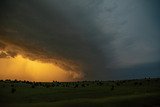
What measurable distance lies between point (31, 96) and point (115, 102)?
2015cm

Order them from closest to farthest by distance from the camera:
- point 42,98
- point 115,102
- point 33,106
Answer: point 33,106 → point 115,102 → point 42,98

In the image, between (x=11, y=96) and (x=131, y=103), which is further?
(x=11, y=96)

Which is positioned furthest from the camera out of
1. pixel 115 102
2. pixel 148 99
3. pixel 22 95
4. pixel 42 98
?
pixel 22 95

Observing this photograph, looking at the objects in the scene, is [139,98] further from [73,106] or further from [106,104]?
[73,106]

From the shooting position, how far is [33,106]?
39.8 m

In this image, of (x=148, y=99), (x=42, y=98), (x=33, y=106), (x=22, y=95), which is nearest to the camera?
(x=33, y=106)

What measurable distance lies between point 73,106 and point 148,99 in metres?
14.5

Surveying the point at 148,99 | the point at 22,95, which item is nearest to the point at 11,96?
the point at 22,95

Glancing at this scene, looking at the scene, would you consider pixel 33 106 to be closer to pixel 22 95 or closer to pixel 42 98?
pixel 42 98

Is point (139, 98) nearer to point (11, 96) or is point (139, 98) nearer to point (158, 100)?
point (158, 100)

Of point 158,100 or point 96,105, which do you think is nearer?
point 96,105

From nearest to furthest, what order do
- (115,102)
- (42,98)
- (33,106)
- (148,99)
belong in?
(33,106), (115,102), (148,99), (42,98)

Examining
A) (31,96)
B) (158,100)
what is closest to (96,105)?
(158,100)

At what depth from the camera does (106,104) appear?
135 ft
